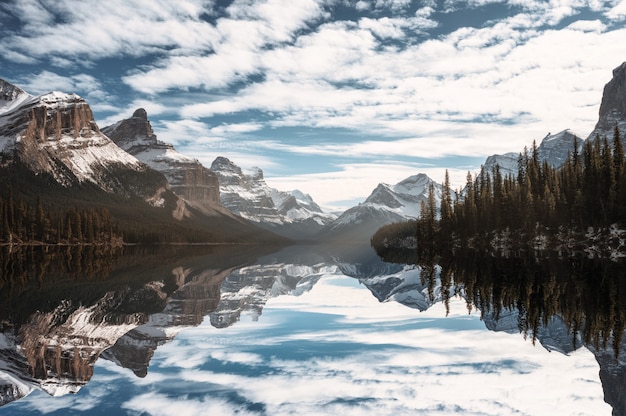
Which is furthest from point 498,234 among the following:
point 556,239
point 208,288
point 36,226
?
point 36,226

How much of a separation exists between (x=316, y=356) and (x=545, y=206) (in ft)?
419

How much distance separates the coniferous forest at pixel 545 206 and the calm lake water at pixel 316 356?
3508 inches

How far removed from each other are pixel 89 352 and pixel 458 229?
6209 inches

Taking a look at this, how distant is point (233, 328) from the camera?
31250 millimetres

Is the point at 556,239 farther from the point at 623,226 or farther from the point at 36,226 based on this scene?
the point at 36,226

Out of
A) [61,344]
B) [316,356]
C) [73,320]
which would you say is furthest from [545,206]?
[61,344]

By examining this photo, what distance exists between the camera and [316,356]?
2300 centimetres

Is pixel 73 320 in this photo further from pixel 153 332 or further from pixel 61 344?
pixel 61 344

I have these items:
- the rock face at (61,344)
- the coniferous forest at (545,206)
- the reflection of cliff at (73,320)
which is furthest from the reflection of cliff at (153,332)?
the coniferous forest at (545,206)

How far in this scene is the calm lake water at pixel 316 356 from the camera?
1658 cm

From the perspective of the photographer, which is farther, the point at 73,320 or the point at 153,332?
the point at 73,320

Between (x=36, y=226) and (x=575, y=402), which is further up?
(x=36, y=226)

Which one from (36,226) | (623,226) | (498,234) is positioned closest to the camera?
(623,226)

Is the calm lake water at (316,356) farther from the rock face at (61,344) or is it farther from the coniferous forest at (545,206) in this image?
the coniferous forest at (545,206)
